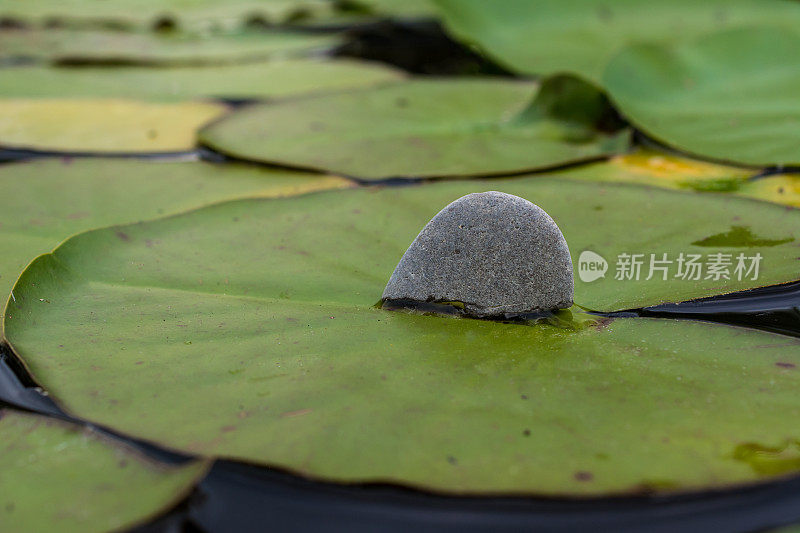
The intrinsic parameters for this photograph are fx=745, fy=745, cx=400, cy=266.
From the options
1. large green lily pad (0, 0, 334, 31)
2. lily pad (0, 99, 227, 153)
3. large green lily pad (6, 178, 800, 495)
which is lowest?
large green lily pad (6, 178, 800, 495)

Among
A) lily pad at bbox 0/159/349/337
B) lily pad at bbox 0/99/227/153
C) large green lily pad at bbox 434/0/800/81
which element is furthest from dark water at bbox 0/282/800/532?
large green lily pad at bbox 434/0/800/81

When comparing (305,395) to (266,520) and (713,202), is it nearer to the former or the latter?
(266,520)

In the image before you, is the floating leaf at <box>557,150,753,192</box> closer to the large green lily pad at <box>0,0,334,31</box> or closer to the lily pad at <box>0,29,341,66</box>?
the lily pad at <box>0,29,341,66</box>

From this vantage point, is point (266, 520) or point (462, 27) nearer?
point (266, 520)

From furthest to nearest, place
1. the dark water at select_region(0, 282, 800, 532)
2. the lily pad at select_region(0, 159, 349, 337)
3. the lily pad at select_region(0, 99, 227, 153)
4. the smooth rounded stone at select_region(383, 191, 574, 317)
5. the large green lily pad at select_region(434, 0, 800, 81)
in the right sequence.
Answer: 1. the large green lily pad at select_region(434, 0, 800, 81)
2. the lily pad at select_region(0, 99, 227, 153)
3. the lily pad at select_region(0, 159, 349, 337)
4. the smooth rounded stone at select_region(383, 191, 574, 317)
5. the dark water at select_region(0, 282, 800, 532)

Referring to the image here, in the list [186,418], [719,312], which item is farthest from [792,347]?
[186,418]

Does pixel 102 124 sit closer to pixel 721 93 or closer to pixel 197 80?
pixel 197 80

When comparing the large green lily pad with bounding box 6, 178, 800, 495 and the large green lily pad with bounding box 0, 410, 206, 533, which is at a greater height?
the large green lily pad with bounding box 6, 178, 800, 495
